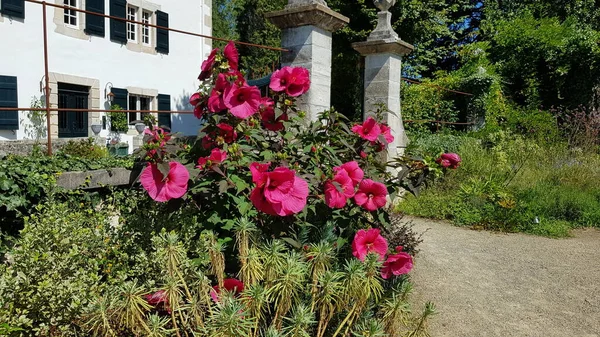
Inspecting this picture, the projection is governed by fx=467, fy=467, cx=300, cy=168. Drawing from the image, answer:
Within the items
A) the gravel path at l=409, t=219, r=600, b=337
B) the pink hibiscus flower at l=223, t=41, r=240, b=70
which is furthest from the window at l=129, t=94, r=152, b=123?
the pink hibiscus flower at l=223, t=41, r=240, b=70

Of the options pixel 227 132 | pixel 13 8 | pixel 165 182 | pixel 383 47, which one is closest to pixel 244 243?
pixel 165 182

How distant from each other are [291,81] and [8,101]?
1001 centimetres

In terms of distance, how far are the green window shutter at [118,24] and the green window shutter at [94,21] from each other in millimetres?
292

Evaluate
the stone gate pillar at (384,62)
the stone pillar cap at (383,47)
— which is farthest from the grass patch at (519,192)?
the stone pillar cap at (383,47)

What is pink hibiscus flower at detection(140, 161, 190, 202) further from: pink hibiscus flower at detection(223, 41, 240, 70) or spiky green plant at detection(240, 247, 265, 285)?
pink hibiscus flower at detection(223, 41, 240, 70)

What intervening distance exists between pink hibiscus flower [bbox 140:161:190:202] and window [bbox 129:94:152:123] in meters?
11.7

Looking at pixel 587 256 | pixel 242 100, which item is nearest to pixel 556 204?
pixel 587 256

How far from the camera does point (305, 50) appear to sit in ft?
13.6

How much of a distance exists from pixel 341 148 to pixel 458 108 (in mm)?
10748

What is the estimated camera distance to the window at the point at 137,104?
13.0 metres

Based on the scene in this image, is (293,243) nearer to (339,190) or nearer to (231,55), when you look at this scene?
(339,190)

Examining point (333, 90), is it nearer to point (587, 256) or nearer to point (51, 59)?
point (51, 59)

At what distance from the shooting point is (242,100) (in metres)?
2.13

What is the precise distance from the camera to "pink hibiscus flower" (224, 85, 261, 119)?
2096 mm
